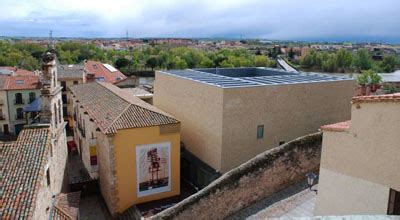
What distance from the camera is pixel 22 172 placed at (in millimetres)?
8898

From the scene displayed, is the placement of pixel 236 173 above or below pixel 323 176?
below

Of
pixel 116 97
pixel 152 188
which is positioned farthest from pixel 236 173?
pixel 116 97

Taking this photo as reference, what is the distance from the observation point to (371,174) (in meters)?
8.17

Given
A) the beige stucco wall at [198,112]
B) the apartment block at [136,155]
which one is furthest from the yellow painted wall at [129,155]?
the beige stucco wall at [198,112]

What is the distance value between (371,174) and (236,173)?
18.9 ft

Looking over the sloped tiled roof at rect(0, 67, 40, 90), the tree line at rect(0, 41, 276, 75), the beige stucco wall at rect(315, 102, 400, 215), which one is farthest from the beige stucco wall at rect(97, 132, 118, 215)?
the tree line at rect(0, 41, 276, 75)

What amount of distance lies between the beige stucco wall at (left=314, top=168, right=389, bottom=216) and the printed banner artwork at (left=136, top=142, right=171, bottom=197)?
866 centimetres

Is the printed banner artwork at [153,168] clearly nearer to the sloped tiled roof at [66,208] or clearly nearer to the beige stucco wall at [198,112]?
the beige stucco wall at [198,112]

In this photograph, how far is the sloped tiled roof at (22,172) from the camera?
7.76 metres

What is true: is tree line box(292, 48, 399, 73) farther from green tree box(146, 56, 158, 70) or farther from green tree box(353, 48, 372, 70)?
green tree box(146, 56, 158, 70)

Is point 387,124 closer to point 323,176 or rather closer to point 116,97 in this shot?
point 323,176

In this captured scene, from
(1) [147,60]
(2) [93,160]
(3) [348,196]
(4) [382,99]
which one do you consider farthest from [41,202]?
(1) [147,60]

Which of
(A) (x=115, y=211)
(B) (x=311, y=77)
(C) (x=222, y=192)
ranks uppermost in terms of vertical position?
(B) (x=311, y=77)

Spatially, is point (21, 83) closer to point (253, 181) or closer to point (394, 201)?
point (253, 181)
